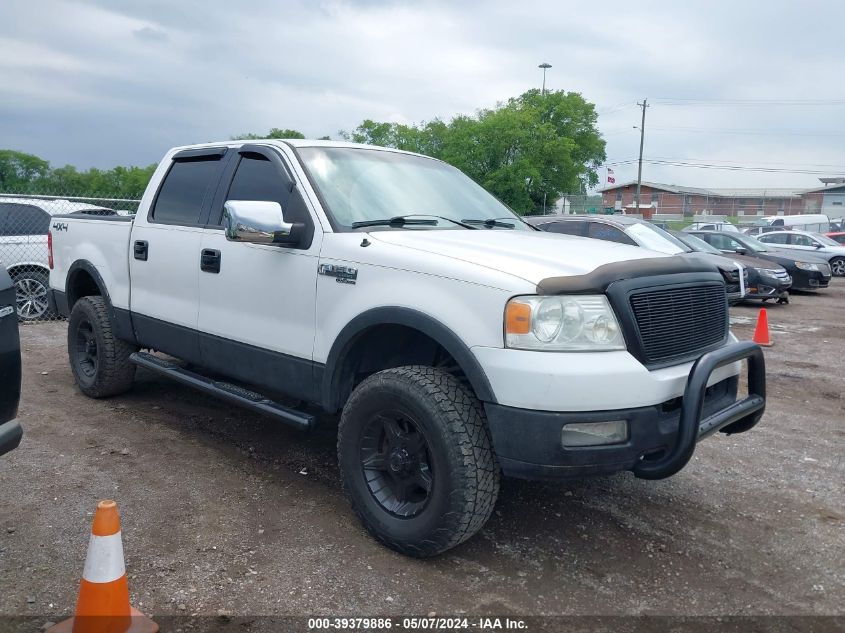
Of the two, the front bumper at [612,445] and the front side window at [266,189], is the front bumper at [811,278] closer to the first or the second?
the front bumper at [612,445]

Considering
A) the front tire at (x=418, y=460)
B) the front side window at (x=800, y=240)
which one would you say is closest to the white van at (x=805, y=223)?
the front side window at (x=800, y=240)

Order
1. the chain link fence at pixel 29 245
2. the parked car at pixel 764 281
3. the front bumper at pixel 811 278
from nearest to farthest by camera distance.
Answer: the chain link fence at pixel 29 245 < the parked car at pixel 764 281 < the front bumper at pixel 811 278

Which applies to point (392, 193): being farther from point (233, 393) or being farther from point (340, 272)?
point (233, 393)

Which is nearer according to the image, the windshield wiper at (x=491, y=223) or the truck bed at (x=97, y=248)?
the windshield wiper at (x=491, y=223)

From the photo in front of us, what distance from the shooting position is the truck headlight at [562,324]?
10.1ft

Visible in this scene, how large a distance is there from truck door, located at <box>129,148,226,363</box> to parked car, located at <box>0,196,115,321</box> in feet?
14.4

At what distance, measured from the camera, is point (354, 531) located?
12.3 ft

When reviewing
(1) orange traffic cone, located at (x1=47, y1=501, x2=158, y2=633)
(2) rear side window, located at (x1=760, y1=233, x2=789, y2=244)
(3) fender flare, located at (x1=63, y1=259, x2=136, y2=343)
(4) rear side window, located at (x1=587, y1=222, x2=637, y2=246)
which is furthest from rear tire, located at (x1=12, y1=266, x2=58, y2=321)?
(2) rear side window, located at (x1=760, y1=233, x2=789, y2=244)

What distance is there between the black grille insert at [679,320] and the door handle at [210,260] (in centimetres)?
256

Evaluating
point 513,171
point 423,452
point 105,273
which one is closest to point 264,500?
point 423,452

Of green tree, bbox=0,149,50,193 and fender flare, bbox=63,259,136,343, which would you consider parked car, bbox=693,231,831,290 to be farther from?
green tree, bbox=0,149,50,193

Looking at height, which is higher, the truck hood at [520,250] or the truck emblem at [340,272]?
the truck hood at [520,250]

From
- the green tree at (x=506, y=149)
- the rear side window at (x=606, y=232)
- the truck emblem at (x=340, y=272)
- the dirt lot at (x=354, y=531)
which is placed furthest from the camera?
the green tree at (x=506, y=149)

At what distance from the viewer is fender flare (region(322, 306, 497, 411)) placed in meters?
3.17
